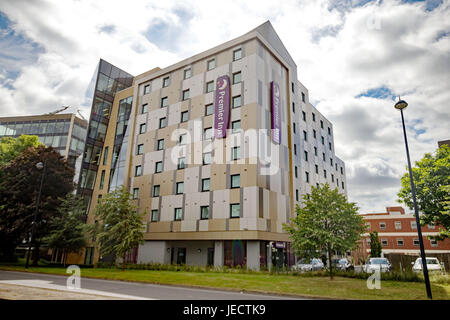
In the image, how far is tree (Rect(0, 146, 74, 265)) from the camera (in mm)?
33281

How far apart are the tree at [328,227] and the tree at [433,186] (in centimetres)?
1405

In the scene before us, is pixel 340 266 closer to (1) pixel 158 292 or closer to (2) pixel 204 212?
(2) pixel 204 212

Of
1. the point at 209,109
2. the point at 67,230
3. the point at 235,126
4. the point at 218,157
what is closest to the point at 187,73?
the point at 209,109

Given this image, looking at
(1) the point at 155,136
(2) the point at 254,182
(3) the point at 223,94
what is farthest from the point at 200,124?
(2) the point at 254,182

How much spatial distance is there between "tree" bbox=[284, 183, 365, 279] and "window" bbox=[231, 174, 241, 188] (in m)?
9.78

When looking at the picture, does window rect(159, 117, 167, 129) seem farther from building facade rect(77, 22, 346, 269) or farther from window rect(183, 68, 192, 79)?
window rect(183, 68, 192, 79)

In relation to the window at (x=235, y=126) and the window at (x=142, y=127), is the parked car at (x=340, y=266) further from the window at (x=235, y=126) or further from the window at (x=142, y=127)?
the window at (x=142, y=127)

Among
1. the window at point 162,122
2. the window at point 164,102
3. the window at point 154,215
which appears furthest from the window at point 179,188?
the window at point 164,102

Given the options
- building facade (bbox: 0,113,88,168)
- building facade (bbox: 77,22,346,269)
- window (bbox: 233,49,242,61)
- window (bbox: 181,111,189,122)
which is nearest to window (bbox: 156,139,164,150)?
building facade (bbox: 77,22,346,269)

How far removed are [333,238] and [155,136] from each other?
26.2 metres

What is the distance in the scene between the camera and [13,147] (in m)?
Result: 41.1

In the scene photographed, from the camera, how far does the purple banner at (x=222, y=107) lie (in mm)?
32406

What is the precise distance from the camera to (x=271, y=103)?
111 ft

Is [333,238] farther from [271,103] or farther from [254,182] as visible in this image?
[271,103]
